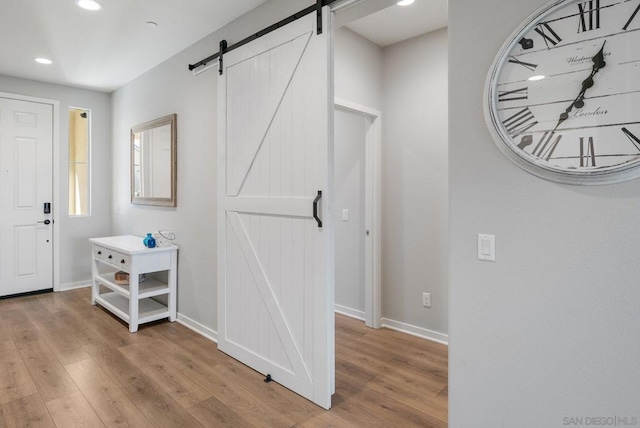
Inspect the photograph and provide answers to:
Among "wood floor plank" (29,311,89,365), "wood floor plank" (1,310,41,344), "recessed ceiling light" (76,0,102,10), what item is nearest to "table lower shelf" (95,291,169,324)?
"wood floor plank" (29,311,89,365)

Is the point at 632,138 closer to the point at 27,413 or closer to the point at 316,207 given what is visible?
the point at 316,207

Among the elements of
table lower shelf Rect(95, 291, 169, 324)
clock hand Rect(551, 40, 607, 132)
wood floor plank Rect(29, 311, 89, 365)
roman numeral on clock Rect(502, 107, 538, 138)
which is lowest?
wood floor plank Rect(29, 311, 89, 365)

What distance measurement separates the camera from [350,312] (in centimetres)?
375

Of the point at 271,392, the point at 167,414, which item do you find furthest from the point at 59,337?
the point at 271,392

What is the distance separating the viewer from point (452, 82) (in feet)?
5.14

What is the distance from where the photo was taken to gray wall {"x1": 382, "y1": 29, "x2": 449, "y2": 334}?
3.03 m

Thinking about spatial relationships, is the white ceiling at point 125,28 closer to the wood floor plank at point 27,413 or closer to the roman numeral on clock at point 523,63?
the roman numeral on clock at point 523,63

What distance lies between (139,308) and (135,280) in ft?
1.83

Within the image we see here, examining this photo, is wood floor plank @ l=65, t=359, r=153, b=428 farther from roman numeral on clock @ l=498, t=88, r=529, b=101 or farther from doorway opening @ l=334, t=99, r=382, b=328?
roman numeral on clock @ l=498, t=88, r=529, b=101

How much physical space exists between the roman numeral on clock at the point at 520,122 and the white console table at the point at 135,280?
315 cm

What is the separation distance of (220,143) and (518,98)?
216 cm

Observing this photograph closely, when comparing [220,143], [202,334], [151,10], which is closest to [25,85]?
[151,10]

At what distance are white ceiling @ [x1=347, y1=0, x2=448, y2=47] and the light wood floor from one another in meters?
2.70

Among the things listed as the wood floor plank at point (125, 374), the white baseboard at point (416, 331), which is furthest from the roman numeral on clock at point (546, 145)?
the wood floor plank at point (125, 374)
